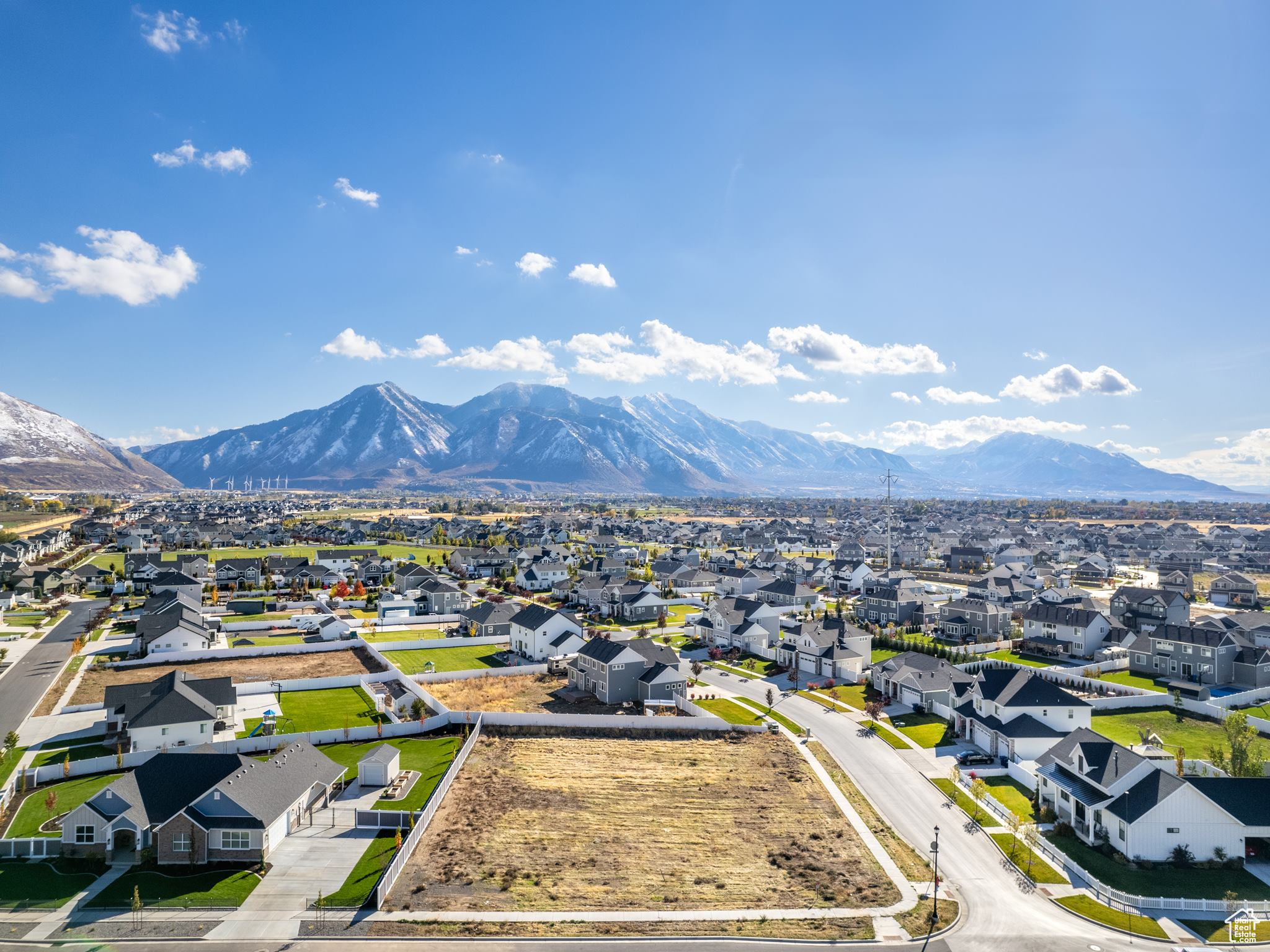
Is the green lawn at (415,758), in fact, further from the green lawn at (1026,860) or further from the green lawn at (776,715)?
the green lawn at (1026,860)

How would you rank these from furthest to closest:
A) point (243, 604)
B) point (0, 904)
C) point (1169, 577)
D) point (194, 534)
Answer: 1. point (194, 534)
2. point (1169, 577)
3. point (243, 604)
4. point (0, 904)

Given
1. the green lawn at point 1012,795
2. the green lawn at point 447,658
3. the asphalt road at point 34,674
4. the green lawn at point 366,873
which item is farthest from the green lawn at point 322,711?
the green lawn at point 1012,795

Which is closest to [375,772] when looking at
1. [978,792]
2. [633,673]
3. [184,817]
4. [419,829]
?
[419,829]

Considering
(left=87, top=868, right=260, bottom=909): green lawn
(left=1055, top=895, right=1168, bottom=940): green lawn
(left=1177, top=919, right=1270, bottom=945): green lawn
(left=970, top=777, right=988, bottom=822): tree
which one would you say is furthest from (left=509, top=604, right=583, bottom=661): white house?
(left=1177, top=919, right=1270, bottom=945): green lawn

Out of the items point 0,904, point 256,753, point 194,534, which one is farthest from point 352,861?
point 194,534

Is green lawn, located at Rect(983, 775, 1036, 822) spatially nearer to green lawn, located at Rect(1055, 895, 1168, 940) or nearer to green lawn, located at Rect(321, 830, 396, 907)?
green lawn, located at Rect(1055, 895, 1168, 940)

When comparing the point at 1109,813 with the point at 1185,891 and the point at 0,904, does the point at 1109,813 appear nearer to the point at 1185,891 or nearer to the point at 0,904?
the point at 1185,891
